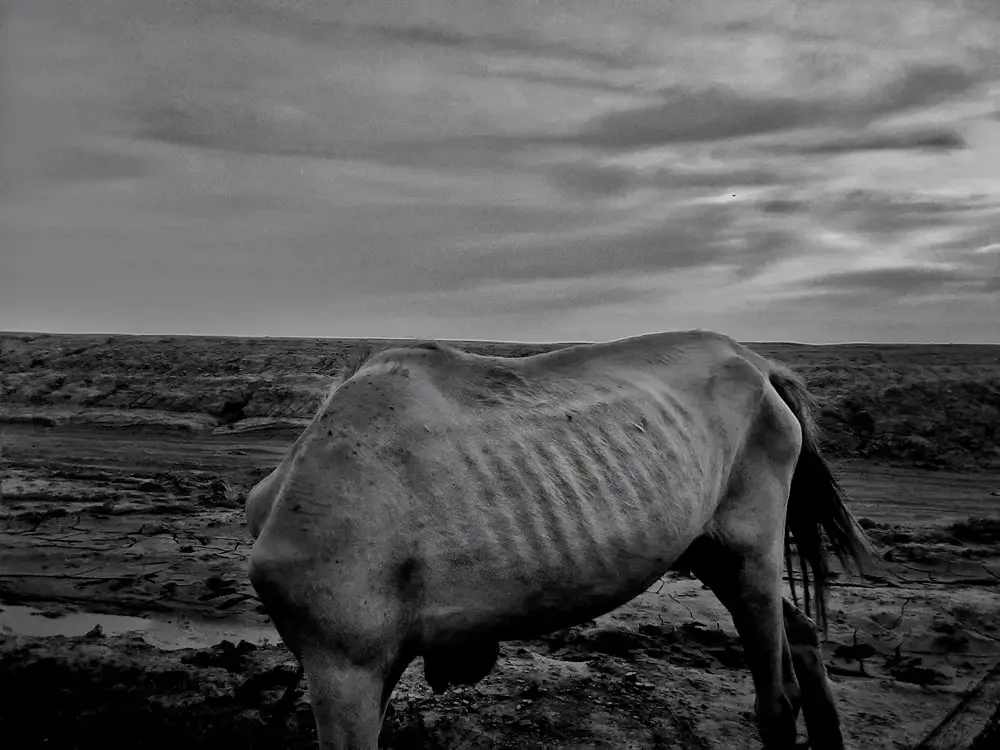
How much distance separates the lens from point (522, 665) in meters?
4.51

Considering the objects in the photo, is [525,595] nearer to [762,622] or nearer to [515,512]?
[515,512]

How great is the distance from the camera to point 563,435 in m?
2.70

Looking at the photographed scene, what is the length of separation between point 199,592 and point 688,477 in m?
4.58

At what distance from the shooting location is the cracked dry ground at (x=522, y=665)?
374 cm

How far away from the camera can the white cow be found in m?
2.22

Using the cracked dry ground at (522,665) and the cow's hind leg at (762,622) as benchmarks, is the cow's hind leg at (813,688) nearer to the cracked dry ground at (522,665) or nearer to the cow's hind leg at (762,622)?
the cow's hind leg at (762,622)

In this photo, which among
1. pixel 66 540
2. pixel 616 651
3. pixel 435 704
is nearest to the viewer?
pixel 435 704

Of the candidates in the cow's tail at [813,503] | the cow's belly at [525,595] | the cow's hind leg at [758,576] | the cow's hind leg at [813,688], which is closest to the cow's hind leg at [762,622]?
the cow's hind leg at [758,576]

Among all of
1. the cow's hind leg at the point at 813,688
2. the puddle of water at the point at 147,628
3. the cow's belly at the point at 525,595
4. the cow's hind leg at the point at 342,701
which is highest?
the cow's belly at the point at 525,595

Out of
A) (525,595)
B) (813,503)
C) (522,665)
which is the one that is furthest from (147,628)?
(813,503)

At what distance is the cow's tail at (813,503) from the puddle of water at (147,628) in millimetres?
3332

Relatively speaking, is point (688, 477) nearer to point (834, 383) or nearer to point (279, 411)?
point (834, 383)

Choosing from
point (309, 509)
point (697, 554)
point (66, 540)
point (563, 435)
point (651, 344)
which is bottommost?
point (66, 540)

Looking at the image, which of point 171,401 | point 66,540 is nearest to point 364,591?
point 66,540
